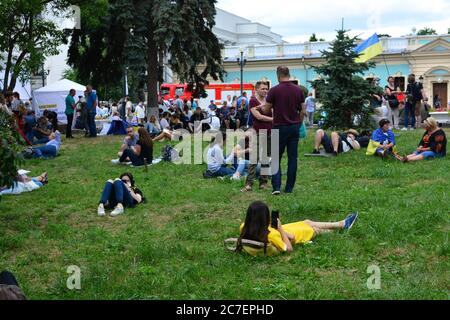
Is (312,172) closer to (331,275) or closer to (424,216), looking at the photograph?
(424,216)

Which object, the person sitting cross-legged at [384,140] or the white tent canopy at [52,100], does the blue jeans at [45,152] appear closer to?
the person sitting cross-legged at [384,140]

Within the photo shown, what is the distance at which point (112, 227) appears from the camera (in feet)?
28.4

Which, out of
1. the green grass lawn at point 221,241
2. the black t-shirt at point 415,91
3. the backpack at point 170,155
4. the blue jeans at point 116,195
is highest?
the black t-shirt at point 415,91

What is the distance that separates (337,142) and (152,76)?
14.5 meters

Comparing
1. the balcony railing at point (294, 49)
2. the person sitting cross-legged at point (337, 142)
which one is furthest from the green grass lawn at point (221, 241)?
the balcony railing at point (294, 49)

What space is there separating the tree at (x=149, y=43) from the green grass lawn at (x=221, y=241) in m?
14.2

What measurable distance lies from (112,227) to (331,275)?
3.73m

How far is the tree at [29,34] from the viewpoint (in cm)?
2019

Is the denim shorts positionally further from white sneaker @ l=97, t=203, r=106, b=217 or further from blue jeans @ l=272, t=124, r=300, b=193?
white sneaker @ l=97, t=203, r=106, b=217

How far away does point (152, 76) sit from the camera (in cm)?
→ 2808

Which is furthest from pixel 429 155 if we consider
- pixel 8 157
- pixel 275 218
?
pixel 8 157

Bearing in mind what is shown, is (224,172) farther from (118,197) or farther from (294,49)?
(294,49)
